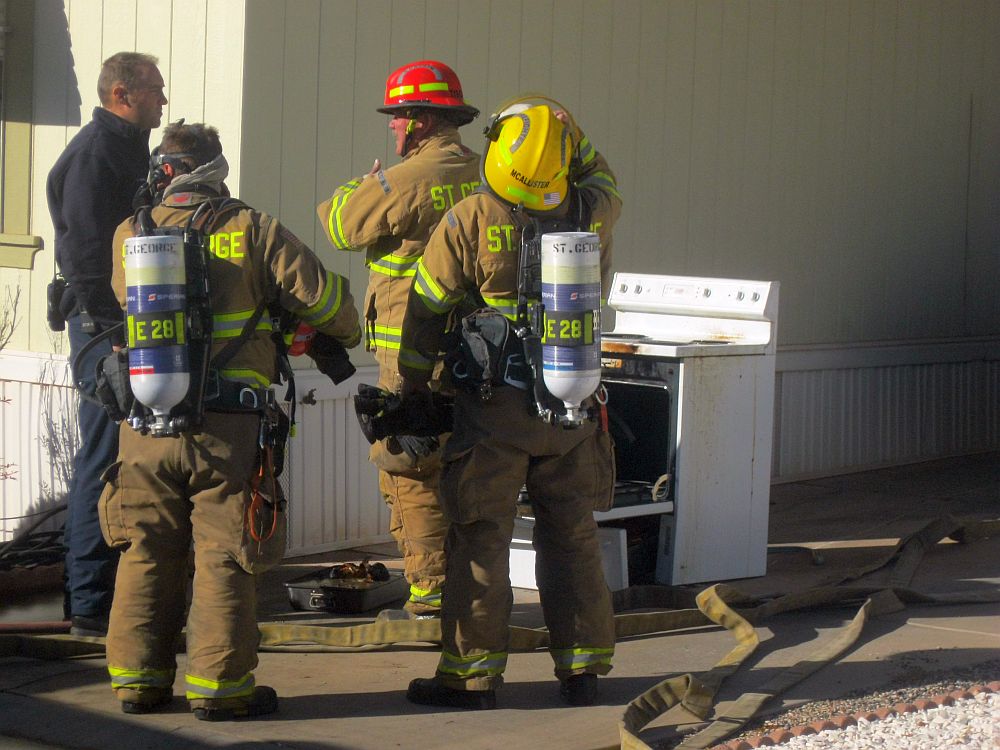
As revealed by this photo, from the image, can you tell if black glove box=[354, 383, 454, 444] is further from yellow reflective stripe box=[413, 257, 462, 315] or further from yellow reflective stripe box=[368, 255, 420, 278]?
yellow reflective stripe box=[368, 255, 420, 278]

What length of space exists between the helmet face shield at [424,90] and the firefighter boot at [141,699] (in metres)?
2.42

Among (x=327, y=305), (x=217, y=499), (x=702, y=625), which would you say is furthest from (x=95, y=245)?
(x=702, y=625)

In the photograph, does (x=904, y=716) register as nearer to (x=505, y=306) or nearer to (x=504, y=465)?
(x=504, y=465)

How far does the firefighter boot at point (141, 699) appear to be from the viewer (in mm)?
4730

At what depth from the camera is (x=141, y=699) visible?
4.73 meters

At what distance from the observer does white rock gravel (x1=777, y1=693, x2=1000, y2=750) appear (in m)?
4.56

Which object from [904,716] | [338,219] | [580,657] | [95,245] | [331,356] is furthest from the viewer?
[338,219]

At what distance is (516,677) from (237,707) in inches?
46.1

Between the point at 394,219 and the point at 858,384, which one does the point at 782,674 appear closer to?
the point at 394,219

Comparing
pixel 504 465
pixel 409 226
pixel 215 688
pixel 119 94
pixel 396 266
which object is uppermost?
pixel 119 94

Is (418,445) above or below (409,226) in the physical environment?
below

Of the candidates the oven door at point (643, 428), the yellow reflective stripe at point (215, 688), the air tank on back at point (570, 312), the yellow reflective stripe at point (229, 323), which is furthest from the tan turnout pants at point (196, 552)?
the oven door at point (643, 428)

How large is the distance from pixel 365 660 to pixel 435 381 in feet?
3.87

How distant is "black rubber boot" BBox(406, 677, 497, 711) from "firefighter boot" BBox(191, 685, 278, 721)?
508 millimetres
